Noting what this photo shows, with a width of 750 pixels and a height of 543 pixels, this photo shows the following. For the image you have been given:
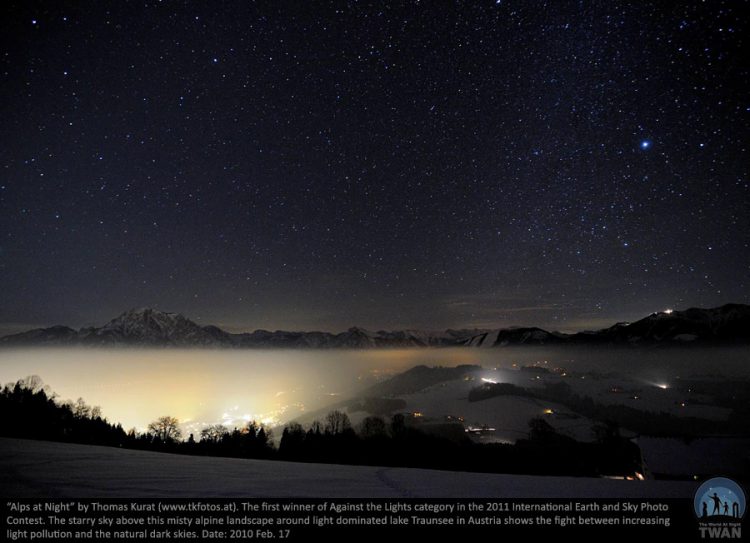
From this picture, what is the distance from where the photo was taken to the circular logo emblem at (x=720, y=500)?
7.26 meters

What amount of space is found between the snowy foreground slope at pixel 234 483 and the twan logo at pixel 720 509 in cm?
165

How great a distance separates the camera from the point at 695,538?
19.0 feet

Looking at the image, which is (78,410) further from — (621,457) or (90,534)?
(621,457)

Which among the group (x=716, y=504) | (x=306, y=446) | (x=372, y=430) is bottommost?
(x=372, y=430)

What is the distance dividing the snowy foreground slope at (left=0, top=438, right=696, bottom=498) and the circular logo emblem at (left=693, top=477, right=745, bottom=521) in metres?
1.58

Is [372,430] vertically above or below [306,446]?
below
